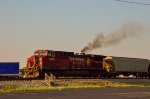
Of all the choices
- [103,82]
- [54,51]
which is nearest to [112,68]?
[54,51]

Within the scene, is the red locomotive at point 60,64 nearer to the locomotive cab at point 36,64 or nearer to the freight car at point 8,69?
the locomotive cab at point 36,64

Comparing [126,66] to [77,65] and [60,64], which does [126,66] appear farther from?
[60,64]

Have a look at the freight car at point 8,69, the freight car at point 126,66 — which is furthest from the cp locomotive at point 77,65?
the freight car at point 8,69

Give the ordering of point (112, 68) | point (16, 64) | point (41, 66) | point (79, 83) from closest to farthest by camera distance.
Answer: point (79, 83) → point (16, 64) → point (41, 66) → point (112, 68)

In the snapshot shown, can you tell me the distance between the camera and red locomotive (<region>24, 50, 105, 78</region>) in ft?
146

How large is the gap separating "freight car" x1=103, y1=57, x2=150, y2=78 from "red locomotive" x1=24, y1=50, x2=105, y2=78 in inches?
119

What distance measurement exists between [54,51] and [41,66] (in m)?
2.97

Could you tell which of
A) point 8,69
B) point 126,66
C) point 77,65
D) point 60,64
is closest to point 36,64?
point 60,64

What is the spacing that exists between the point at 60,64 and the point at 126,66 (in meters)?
13.1

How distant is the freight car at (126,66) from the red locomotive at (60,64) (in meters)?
3.01

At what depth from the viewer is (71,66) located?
47156 millimetres

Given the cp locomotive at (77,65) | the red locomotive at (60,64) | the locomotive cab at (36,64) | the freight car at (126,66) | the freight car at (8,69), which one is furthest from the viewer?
the freight car at (126,66)

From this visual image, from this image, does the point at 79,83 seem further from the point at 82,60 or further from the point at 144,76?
the point at 144,76

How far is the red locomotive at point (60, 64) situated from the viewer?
44594 mm
